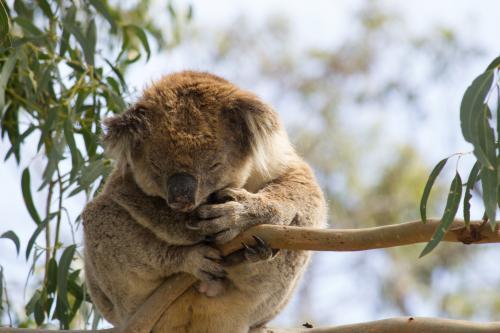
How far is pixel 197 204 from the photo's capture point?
3041mm

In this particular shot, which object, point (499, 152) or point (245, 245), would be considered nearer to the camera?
point (499, 152)

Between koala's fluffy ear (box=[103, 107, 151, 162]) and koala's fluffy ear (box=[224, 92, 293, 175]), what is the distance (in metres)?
0.36

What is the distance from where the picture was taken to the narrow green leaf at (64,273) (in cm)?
396

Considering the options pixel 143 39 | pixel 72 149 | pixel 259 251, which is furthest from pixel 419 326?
pixel 143 39

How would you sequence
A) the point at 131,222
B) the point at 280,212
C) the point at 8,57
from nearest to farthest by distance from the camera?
the point at 280,212 < the point at 131,222 < the point at 8,57

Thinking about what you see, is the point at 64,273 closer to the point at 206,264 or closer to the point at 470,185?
the point at 206,264

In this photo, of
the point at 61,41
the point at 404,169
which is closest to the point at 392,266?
the point at 404,169

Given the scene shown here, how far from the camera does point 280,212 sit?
3104mm

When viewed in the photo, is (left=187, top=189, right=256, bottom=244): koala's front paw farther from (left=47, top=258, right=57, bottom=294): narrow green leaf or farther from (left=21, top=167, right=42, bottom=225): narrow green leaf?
(left=21, top=167, right=42, bottom=225): narrow green leaf

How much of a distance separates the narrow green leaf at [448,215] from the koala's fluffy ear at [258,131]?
39.6 inches

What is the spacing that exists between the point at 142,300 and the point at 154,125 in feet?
2.35

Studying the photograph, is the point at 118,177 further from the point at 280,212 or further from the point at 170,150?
the point at 280,212

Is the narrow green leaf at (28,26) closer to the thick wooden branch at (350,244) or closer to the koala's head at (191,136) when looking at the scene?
the koala's head at (191,136)

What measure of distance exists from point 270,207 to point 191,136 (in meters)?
0.43
